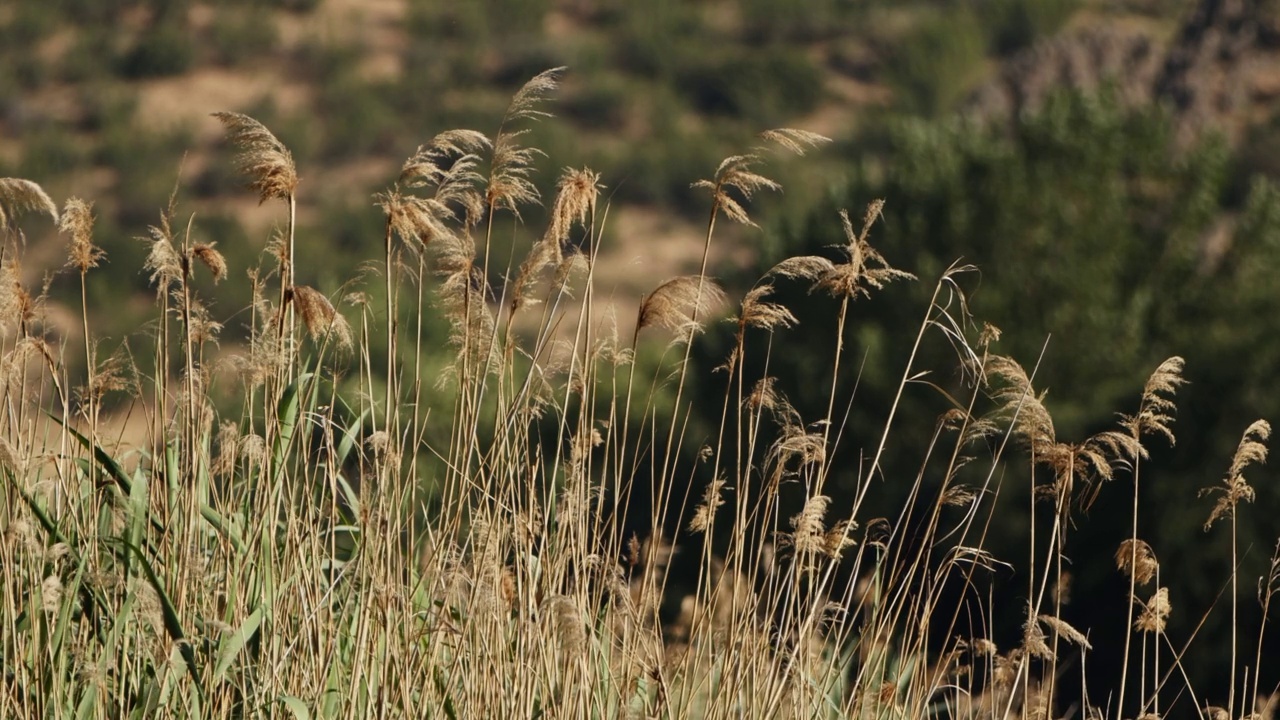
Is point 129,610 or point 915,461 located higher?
point 129,610

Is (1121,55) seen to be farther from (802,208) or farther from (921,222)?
(921,222)

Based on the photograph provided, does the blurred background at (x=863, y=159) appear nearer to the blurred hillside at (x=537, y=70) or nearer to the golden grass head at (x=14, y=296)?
the blurred hillside at (x=537, y=70)

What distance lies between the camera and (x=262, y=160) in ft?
5.85

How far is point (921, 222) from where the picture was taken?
16.3 meters

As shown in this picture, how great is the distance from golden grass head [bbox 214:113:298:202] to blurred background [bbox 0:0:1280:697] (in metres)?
9.55

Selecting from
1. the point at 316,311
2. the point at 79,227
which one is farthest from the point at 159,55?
Answer: the point at 316,311

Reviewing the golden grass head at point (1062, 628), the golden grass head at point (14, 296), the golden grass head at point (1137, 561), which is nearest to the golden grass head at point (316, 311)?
the golden grass head at point (14, 296)

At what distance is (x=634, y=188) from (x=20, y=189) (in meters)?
38.1

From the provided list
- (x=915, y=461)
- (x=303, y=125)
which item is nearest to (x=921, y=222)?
(x=915, y=461)

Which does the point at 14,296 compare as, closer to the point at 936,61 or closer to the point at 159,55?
the point at 159,55

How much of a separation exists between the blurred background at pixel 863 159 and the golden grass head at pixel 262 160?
31.3 feet

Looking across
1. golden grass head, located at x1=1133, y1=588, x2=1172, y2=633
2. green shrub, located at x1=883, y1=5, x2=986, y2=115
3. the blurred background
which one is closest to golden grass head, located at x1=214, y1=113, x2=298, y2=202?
golden grass head, located at x1=1133, y1=588, x2=1172, y2=633

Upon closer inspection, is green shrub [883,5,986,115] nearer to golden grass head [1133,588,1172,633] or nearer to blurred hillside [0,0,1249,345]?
blurred hillside [0,0,1249,345]

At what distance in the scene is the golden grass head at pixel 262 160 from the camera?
1779 millimetres
